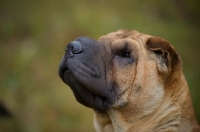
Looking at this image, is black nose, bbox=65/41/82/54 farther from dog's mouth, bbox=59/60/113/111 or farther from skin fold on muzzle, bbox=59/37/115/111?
dog's mouth, bbox=59/60/113/111

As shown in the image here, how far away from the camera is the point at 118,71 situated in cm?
387

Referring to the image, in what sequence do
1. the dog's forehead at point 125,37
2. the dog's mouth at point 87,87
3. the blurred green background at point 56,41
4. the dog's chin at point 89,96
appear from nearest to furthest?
the dog's mouth at point 87,87
the dog's chin at point 89,96
the dog's forehead at point 125,37
the blurred green background at point 56,41

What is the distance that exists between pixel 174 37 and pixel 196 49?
0.52 m

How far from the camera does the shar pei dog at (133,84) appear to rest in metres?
3.78

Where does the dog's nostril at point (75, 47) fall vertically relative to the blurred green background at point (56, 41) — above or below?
above

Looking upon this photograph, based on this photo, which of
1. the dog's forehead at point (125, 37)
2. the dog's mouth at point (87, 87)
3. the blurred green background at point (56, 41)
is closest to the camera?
the dog's mouth at point (87, 87)

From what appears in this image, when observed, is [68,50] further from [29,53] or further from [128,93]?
[29,53]

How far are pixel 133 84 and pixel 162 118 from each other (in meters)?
0.42

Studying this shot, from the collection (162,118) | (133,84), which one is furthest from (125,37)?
(162,118)

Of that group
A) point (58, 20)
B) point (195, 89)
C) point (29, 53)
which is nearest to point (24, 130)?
point (29, 53)

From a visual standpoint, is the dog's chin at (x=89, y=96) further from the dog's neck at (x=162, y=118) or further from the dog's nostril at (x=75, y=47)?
the dog's nostril at (x=75, y=47)

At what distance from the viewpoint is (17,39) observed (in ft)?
23.6

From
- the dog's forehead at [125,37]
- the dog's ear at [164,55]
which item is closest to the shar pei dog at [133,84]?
the dog's ear at [164,55]

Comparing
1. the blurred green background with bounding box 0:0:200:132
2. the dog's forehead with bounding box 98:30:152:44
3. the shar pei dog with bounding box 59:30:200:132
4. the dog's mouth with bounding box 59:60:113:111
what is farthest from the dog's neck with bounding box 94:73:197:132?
the blurred green background with bounding box 0:0:200:132
